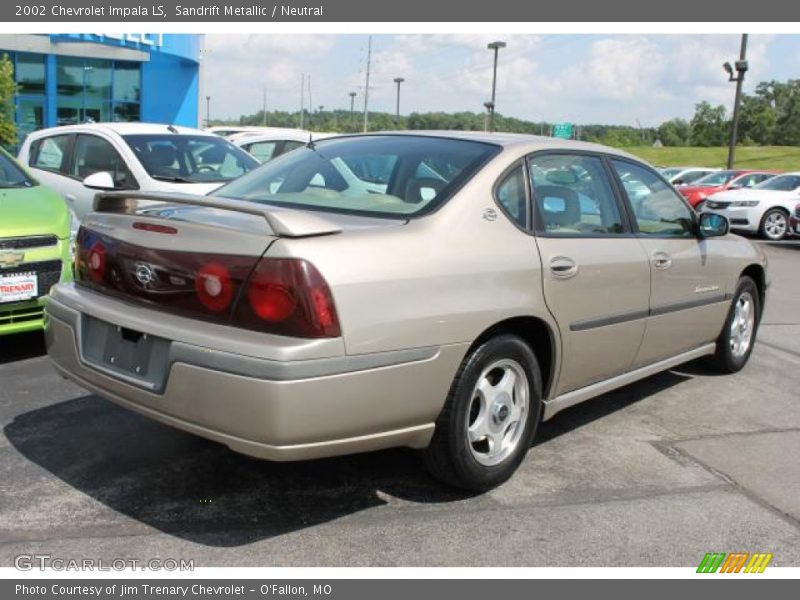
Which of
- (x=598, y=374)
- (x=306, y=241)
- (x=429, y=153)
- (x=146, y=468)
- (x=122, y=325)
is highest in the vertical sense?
(x=429, y=153)

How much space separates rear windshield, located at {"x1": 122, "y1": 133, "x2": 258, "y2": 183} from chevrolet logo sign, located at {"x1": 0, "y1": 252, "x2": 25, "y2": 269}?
2.60m

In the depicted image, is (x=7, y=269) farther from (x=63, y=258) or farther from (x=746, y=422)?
(x=746, y=422)

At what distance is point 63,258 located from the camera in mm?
5359

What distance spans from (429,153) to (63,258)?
2830 mm

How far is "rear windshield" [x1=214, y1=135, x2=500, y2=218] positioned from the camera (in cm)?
355

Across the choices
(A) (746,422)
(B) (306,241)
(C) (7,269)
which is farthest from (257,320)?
(A) (746,422)

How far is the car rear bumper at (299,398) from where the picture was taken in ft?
9.09

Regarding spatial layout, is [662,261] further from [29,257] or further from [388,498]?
[29,257]

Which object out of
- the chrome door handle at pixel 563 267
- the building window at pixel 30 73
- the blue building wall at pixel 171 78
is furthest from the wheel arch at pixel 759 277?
the building window at pixel 30 73

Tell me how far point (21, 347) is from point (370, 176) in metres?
3.28

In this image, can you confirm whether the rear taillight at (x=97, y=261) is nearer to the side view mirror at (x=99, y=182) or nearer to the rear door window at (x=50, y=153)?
the side view mirror at (x=99, y=182)

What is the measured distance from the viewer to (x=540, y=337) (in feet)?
12.3

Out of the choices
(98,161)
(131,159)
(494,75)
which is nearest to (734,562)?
(131,159)
